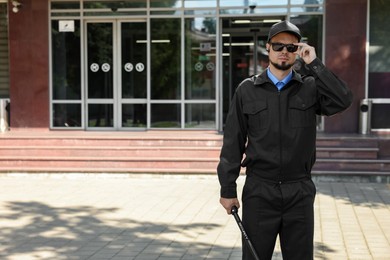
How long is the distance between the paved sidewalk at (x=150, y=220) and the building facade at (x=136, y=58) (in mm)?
3331

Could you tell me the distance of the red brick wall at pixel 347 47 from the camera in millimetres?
12586

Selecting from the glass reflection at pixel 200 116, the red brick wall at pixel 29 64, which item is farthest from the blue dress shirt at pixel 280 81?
the red brick wall at pixel 29 64

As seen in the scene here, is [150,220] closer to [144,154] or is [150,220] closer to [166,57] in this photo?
[144,154]


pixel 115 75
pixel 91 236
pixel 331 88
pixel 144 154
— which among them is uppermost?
pixel 115 75

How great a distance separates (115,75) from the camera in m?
13.9

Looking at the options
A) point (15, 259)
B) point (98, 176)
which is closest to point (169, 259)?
point (15, 259)

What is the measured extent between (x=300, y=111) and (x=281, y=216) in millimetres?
692

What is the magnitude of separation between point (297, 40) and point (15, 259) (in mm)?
3875

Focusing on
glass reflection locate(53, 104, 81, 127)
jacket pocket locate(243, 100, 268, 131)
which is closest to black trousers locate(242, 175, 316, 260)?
jacket pocket locate(243, 100, 268, 131)

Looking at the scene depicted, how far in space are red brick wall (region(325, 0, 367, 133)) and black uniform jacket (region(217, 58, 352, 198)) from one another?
9.32 metres

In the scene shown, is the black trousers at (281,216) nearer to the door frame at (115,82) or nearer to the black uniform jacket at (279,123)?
the black uniform jacket at (279,123)

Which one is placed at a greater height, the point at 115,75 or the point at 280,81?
the point at 115,75

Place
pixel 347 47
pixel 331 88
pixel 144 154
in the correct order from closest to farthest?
pixel 331 88 < pixel 144 154 < pixel 347 47

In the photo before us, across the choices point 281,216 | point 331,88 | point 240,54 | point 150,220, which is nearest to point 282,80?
point 331,88
